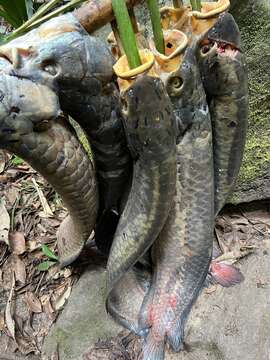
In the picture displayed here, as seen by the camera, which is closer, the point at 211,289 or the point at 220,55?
the point at 220,55

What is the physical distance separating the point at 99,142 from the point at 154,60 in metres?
0.19

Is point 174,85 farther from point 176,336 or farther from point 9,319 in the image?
point 9,319

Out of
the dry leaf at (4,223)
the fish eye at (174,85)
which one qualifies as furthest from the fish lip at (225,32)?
the dry leaf at (4,223)

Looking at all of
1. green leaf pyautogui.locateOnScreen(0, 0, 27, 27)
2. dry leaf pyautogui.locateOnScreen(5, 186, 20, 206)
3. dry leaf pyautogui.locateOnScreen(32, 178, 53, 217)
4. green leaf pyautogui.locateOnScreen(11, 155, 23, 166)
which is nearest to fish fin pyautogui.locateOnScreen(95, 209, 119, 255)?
dry leaf pyautogui.locateOnScreen(32, 178, 53, 217)

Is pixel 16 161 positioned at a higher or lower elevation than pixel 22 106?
lower

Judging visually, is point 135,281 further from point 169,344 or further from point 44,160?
point 44,160

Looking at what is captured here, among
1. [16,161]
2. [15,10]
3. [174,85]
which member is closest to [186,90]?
[174,85]

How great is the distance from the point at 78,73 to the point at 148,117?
4.9 inches

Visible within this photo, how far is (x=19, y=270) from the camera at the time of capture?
55.4 inches

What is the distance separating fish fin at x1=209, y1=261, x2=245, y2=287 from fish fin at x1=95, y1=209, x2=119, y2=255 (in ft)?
0.79

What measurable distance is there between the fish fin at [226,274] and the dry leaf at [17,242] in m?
0.58

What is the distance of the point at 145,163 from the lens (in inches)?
33.0

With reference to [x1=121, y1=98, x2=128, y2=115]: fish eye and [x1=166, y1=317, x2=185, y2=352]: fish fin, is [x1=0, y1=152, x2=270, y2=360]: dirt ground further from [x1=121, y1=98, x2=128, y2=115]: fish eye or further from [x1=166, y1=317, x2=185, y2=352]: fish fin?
[x1=121, y1=98, x2=128, y2=115]: fish eye

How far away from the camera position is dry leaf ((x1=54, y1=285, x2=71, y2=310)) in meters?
1.27
